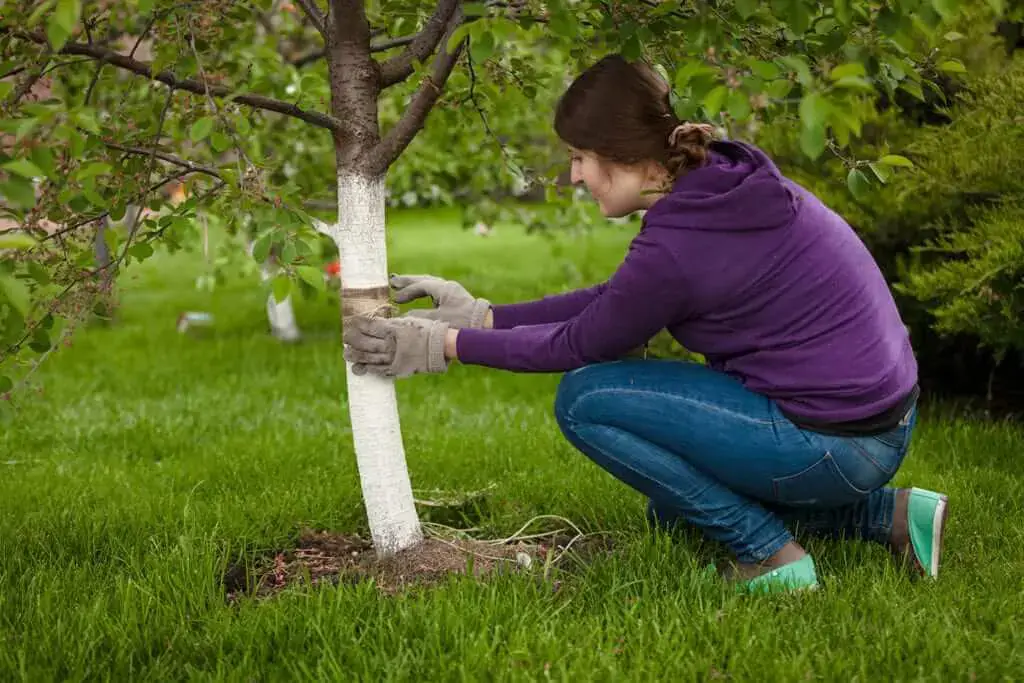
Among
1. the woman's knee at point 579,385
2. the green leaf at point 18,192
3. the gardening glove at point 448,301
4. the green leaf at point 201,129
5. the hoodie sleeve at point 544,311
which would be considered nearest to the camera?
the green leaf at point 18,192

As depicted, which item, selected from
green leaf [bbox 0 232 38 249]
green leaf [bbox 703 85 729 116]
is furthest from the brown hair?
green leaf [bbox 0 232 38 249]

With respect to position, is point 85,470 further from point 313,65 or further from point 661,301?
point 313,65

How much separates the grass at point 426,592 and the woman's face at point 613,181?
901mm

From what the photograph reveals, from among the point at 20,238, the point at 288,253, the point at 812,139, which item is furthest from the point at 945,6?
the point at 20,238

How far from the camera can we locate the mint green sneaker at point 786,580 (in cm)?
268

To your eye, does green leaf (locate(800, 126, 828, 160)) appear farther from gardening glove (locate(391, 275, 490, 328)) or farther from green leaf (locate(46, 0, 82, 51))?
gardening glove (locate(391, 275, 490, 328))

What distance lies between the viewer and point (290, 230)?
2.36 metres

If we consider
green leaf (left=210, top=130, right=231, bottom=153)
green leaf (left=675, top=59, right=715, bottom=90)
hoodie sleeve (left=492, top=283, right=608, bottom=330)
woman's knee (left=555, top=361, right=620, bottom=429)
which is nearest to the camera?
green leaf (left=675, top=59, right=715, bottom=90)

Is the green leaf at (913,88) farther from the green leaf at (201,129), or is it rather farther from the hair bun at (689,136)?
the green leaf at (201,129)

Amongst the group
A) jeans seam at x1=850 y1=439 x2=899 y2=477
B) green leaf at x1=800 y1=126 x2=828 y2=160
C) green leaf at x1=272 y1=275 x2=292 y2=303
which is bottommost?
jeans seam at x1=850 y1=439 x2=899 y2=477

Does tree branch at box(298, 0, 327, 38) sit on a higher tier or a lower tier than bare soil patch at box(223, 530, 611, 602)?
higher

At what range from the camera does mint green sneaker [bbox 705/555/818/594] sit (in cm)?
268

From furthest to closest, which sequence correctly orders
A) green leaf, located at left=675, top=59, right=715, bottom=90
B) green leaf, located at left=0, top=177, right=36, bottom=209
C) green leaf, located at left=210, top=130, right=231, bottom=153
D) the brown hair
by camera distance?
1. the brown hair
2. green leaf, located at left=210, top=130, right=231, bottom=153
3. green leaf, located at left=675, top=59, right=715, bottom=90
4. green leaf, located at left=0, top=177, right=36, bottom=209

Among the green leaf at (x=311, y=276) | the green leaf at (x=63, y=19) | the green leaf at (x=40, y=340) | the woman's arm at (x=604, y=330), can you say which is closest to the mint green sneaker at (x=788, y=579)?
the woman's arm at (x=604, y=330)
